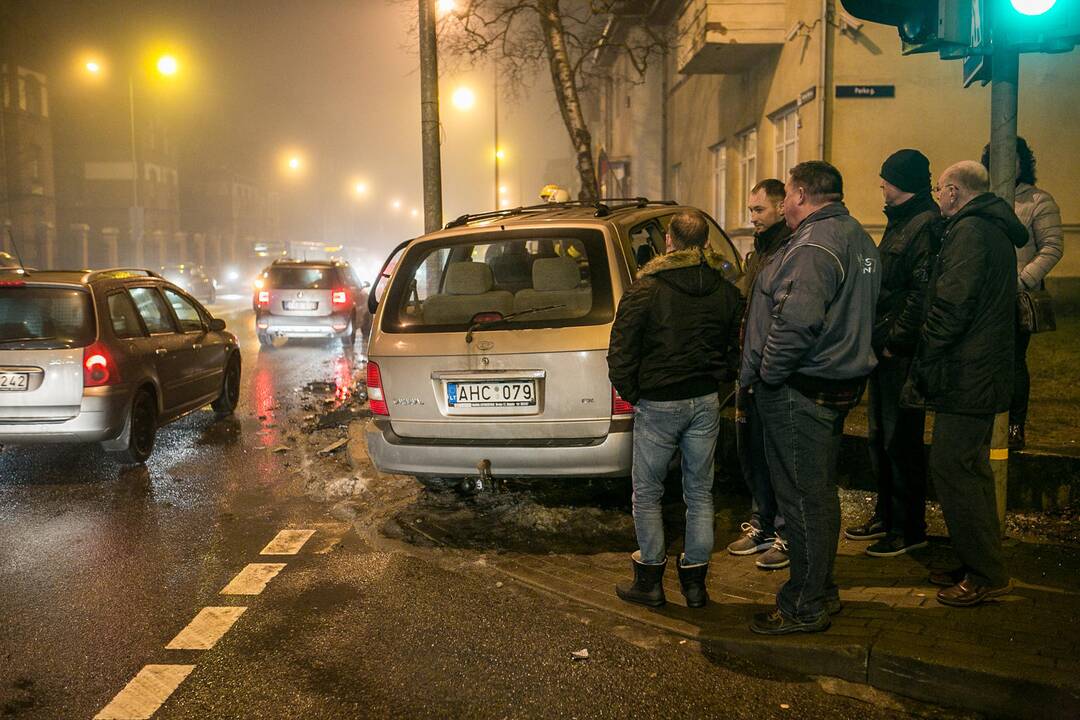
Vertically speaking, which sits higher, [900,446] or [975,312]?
[975,312]

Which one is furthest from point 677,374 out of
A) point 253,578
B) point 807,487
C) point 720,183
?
point 720,183

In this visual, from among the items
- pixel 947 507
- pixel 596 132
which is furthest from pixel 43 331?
pixel 596 132

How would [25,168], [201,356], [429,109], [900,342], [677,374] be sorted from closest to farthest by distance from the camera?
1. [677,374]
2. [900,342]
3. [201,356]
4. [429,109]
5. [25,168]

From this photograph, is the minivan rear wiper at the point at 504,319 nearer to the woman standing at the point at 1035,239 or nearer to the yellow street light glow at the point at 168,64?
the woman standing at the point at 1035,239

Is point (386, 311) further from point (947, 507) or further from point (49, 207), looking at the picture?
point (49, 207)

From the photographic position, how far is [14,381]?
747 centimetres

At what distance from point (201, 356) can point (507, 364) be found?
505 centimetres

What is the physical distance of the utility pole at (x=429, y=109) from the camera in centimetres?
1188

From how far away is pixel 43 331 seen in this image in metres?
7.73

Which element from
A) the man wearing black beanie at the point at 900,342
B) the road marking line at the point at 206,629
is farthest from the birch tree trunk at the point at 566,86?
the road marking line at the point at 206,629

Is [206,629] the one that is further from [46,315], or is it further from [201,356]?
[201,356]

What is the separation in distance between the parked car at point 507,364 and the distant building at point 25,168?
5011cm

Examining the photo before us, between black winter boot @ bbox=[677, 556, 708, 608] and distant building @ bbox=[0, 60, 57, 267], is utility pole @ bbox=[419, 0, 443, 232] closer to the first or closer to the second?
black winter boot @ bbox=[677, 556, 708, 608]

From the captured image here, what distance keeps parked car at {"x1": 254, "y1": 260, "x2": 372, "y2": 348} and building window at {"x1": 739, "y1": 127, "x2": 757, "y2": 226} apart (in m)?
8.21
